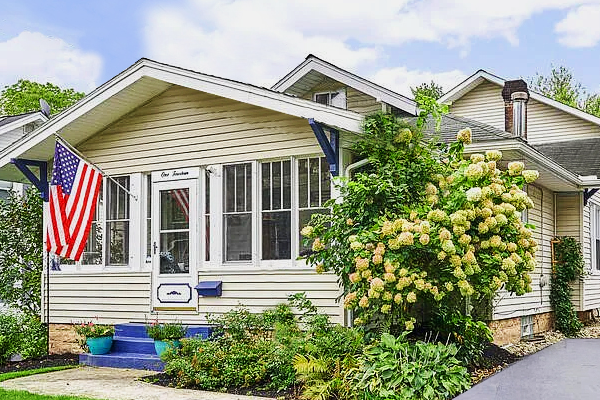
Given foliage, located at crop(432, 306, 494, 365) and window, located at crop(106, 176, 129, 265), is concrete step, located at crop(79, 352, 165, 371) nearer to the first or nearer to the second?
window, located at crop(106, 176, 129, 265)

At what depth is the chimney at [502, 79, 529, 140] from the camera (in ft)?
46.9

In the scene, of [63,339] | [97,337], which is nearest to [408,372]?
[97,337]

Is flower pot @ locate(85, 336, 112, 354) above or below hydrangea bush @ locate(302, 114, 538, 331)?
below

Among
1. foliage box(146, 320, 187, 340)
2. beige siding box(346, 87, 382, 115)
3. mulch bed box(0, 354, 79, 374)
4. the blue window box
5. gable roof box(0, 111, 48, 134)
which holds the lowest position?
mulch bed box(0, 354, 79, 374)

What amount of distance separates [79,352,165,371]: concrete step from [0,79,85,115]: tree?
27955 millimetres

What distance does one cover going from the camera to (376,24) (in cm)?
3978

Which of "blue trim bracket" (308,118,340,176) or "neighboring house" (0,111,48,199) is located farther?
"neighboring house" (0,111,48,199)

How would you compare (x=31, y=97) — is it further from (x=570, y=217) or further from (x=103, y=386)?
(x=103, y=386)

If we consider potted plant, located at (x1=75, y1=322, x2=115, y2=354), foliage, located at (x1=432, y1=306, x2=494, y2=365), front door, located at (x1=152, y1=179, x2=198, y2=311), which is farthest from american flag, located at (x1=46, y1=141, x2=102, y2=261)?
foliage, located at (x1=432, y1=306, x2=494, y2=365)

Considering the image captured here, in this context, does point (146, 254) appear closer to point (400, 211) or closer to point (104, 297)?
point (104, 297)

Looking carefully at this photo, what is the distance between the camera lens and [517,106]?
14398 millimetres

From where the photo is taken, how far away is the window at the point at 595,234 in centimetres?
1542

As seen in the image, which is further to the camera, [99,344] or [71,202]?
[71,202]

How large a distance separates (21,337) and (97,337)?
1.67 m
